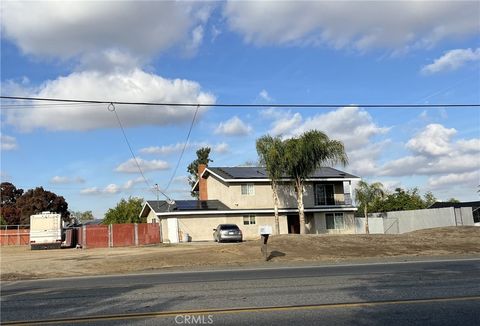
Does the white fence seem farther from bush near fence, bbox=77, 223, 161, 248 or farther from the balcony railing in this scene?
bush near fence, bbox=77, 223, 161, 248

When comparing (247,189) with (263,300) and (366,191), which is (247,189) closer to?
(366,191)

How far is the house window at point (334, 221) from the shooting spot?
162 feet

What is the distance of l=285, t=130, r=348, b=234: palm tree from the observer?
42.2 m

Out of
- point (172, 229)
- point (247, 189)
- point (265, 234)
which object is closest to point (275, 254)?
point (265, 234)

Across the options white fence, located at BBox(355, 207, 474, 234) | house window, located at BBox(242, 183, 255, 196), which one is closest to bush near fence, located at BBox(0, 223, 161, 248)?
house window, located at BBox(242, 183, 255, 196)

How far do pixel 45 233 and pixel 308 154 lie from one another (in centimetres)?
2247

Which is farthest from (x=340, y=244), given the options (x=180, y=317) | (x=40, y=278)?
(x=180, y=317)

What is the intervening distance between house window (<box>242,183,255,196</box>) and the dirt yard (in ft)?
61.7

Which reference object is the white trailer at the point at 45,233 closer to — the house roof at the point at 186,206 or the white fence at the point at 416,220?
the house roof at the point at 186,206

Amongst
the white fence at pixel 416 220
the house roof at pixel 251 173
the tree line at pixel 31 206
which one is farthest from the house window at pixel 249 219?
the tree line at pixel 31 206

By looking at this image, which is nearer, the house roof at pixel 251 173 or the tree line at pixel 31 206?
the house roof at pixel 251 173

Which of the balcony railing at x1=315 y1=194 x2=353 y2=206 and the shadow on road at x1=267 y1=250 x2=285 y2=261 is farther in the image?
the balcony railing at x1=315 y1=194 x2=353 y2=206

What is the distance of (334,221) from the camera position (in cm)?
4953

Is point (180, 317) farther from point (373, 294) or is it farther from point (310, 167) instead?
point (310, 167)
